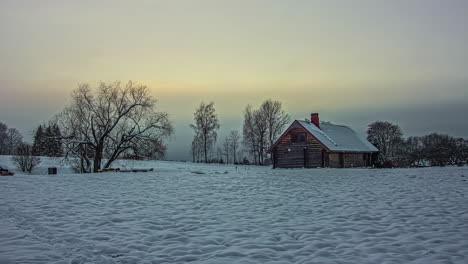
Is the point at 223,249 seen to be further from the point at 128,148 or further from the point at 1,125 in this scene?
the point at 1,125

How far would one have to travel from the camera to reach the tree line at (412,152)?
1275 inches

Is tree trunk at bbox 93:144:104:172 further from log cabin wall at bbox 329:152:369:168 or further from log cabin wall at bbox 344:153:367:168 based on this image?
log cabin wall at bbox 344:153:367:168

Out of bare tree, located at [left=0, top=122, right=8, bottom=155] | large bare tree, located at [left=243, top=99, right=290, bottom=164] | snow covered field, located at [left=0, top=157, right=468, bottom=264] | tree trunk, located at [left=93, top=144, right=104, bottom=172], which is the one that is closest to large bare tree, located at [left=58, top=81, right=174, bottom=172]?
tree trunk, located at [left=93, top=144, right=104, bottom=172]

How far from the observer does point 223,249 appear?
5.82 metres

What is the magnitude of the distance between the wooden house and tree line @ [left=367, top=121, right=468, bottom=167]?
5897mm

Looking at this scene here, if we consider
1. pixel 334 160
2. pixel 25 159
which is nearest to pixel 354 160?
pixel 334 160

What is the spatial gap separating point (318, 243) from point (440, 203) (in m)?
6.17

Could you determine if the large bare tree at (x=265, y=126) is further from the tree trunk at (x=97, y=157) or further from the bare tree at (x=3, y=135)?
the bare tree at (x=3, y=135)

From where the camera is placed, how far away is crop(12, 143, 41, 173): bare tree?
36219 millimetres

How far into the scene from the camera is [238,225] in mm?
7727

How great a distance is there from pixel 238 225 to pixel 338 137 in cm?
3017

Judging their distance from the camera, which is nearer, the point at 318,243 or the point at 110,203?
the point at 318,243

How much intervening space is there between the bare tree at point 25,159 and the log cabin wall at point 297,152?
29740 millimetres

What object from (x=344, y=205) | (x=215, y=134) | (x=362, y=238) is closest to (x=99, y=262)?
(x=362, y=238)
